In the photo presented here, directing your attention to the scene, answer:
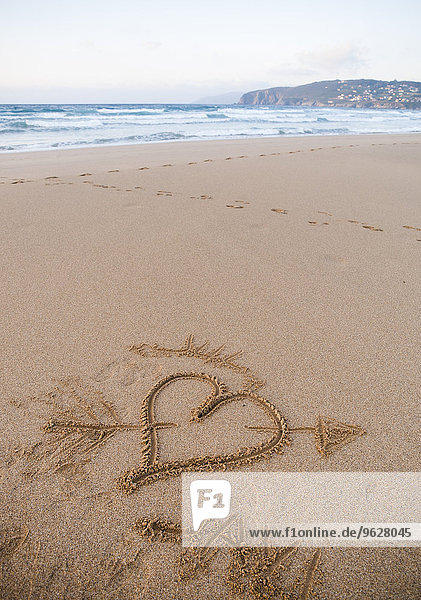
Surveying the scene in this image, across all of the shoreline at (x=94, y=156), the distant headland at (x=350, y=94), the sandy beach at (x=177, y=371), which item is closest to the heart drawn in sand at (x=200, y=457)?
the sandy beach at (x=177, y=371)

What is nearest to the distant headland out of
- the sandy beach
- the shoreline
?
the shoreline

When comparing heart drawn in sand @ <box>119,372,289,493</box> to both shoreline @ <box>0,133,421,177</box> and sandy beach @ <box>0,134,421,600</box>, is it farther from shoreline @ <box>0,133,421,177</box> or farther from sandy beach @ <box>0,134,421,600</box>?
shoreline @ <box>0,133,421,177</box>

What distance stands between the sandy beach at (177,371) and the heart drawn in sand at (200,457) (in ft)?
0.04

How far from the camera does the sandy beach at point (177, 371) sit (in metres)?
1.15

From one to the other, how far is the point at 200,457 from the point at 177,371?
1.74ft

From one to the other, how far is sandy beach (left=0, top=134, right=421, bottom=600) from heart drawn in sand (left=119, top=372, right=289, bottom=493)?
0.01 m

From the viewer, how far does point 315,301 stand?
2.55 m

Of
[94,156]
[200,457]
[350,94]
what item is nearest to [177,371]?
[200,457]

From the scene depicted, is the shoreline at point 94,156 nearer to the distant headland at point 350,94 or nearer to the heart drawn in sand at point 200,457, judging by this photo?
the heart drawn in sand at point 200,457

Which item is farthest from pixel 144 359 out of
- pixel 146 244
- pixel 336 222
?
pixel 336 222

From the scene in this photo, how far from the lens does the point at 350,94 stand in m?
64.8

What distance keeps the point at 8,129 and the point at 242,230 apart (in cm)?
1532

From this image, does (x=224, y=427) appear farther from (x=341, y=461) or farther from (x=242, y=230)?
(x=242, y=230)

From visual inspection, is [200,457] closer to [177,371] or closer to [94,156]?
[177,371]
